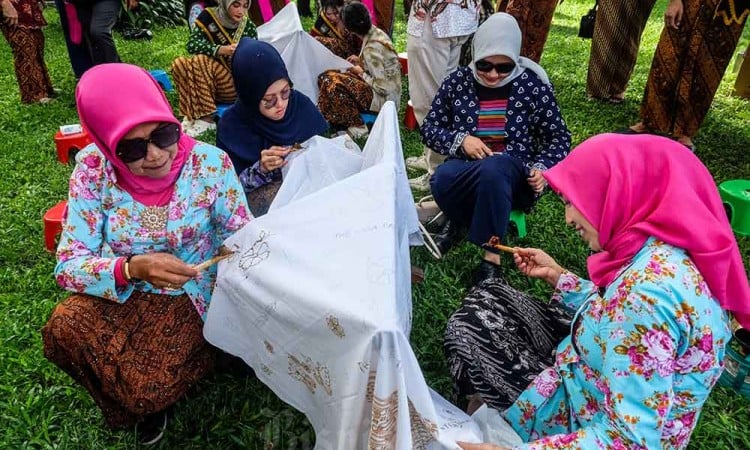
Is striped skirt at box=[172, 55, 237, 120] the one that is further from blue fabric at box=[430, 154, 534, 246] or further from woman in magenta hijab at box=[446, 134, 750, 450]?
woman in magenta hijab at box=[446, 134, 750, 450]

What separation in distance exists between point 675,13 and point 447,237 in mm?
2481

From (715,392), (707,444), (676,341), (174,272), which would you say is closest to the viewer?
(676,341)

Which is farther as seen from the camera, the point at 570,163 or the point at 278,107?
the point at 278,107

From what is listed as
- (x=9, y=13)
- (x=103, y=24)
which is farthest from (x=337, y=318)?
(x=9, y=13)

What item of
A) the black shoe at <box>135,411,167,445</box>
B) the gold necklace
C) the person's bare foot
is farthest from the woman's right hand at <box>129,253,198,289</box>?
the person's bare foot

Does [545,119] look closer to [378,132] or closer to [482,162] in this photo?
[482,162]

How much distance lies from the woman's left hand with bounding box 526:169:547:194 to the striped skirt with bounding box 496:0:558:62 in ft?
8.02

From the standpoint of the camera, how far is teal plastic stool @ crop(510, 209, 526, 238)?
10.1ft

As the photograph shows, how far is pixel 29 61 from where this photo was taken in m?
5.17

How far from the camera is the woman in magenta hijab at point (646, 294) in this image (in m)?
1.27

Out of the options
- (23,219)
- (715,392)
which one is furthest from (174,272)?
(23,219)

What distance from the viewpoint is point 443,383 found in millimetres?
2287

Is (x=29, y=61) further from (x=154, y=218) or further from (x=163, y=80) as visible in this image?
(x=154, y=218)

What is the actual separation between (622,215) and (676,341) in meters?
0.33
